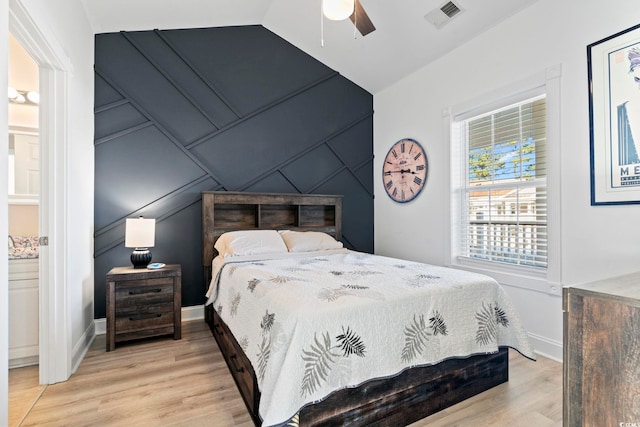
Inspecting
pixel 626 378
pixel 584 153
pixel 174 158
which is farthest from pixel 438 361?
pixel 174 158

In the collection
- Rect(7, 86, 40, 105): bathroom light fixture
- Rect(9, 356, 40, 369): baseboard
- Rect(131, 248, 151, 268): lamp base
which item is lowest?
Rect(9, 356, 40, 369): baseboard

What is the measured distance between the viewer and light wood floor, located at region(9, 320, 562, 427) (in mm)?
1710

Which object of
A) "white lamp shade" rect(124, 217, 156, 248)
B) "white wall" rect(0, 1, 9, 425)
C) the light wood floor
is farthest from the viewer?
"white lamp shade" rect(124, 217, 156, 248)

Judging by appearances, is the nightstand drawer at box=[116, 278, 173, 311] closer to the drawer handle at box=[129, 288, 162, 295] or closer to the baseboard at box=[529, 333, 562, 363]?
the drawer handle at box=[129, 288, 162, 295]

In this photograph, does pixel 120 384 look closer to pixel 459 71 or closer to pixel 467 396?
pixel 467 396

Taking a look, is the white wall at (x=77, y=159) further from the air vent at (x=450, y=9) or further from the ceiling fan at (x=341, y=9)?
the air vent at (x=450, y=9)

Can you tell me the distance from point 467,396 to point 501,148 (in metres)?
2.24

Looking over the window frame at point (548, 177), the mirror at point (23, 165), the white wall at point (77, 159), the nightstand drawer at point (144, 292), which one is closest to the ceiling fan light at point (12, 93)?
the mirror at point (23, 165)

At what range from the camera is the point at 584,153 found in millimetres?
2293

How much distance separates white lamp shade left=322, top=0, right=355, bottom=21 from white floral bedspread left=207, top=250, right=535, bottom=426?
191 cm

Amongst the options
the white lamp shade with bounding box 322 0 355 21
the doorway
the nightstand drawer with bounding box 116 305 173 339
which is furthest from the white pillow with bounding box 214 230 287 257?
the white lamp shade with bounding box 322 0 355 21

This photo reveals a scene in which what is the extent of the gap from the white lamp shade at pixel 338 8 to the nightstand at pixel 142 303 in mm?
2515

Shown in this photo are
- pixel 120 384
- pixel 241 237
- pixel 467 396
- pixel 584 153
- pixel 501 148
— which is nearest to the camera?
pixel 467 396

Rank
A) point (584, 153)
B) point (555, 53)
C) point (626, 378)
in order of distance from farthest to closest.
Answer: point (555, 53) < point (584, 153) < point (626, 378)
